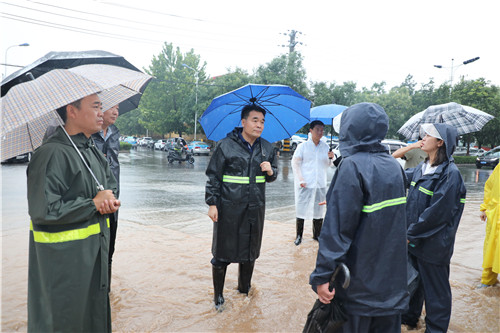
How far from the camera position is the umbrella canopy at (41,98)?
1843mm

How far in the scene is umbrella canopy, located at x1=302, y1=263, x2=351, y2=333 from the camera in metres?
2.01

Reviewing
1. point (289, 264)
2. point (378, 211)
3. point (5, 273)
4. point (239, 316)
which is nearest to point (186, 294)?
point (239, 316)

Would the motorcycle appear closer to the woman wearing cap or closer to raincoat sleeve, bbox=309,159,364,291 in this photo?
the woman wearing cap

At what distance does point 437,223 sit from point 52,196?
9.22 ft

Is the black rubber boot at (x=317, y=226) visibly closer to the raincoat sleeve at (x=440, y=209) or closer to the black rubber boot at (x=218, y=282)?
the black rubber boot at (x=218, y=282)

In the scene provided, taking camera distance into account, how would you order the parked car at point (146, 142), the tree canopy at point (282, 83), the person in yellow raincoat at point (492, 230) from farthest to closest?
the parked car at point (146, 142), the tree canopy at point (282, 83), the person in yellow raincoat at point (492, 230)

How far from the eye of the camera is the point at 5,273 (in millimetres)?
4250

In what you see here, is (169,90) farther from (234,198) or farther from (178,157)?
(234,198)

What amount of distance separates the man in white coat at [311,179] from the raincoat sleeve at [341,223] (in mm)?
3736

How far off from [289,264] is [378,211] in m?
2.99

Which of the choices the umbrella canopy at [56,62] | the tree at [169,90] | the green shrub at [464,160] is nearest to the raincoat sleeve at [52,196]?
the umbrella canopy at [56,62]

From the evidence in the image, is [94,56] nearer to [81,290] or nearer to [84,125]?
[84,125]

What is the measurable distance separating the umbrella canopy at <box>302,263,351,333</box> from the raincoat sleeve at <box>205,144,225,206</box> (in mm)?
1630

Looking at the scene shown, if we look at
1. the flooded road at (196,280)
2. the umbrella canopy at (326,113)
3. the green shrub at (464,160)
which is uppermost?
the umbrella canopy at (326,113)
